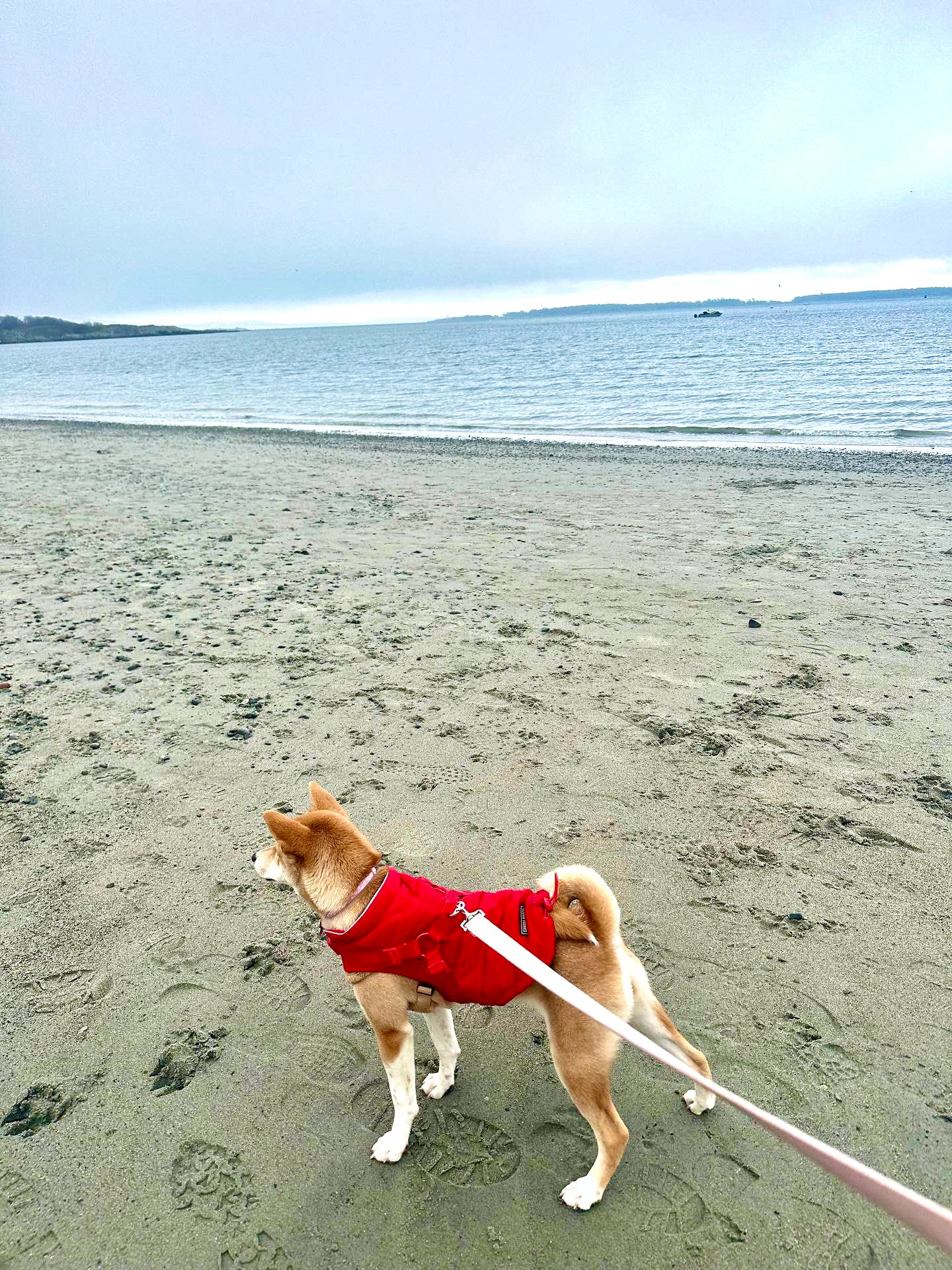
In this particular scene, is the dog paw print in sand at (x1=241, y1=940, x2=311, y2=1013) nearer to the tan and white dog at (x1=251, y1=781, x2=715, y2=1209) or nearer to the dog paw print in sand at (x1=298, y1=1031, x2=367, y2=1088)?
the dog paw print in sand at (x1=298, y1=1031, x2=367, y2=1088)

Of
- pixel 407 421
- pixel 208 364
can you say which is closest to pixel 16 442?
pixel 407 421

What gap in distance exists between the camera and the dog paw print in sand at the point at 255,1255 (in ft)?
7.16

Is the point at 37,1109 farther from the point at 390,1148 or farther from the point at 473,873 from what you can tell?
the point at 473,873

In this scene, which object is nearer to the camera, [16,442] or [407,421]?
[16,442]

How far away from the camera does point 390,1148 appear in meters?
2.50

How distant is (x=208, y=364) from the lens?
72.6m

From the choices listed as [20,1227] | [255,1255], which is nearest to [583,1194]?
[255,1255]

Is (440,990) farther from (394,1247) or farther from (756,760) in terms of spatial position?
(756,760)

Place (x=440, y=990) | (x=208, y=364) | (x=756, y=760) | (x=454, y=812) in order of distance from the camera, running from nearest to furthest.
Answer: (x=440, y=990) < (x=454, y=812) < (x=756, y=760) < (x=208, y=364)

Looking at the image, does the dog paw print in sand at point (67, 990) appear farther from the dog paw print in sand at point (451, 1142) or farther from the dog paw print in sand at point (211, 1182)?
the dog paw print in sand at point (451, 1142)

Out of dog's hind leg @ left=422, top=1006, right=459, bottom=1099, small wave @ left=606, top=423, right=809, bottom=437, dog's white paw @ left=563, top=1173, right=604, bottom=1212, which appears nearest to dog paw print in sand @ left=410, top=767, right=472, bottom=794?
dog's hind leg @ left=422, top=1006, right=459, bottom=1099

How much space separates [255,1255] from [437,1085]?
0.78 metres

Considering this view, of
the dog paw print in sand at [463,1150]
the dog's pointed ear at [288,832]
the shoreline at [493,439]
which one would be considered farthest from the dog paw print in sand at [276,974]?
the shoreline at [493,439]

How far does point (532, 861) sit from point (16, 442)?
72.1ft
